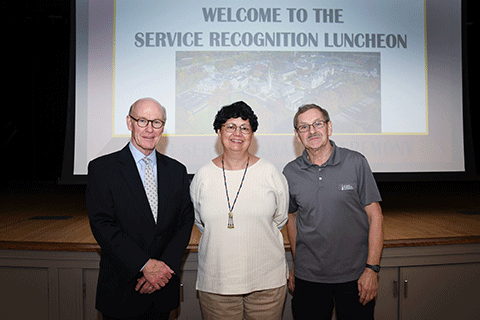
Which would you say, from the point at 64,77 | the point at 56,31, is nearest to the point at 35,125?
the point at 64,77

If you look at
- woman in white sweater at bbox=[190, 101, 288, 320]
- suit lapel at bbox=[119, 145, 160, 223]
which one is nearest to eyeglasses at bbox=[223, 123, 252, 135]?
woman in white sweater at bbox=[190, 101, 288, 320]

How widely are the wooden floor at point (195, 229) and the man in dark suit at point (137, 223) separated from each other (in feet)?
1.63

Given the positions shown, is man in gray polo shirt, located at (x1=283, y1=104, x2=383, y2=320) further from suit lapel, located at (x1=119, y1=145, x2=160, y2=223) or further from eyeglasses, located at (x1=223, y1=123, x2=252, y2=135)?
suit lapel, located at (x1=119, y1=145, x2=160, y2=223)

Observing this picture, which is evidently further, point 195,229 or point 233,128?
point 195,229

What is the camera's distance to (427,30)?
7.89ft

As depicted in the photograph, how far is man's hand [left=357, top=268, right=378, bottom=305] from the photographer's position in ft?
4.05

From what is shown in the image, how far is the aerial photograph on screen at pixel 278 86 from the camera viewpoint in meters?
2.32

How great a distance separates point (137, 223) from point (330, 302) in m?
0.88

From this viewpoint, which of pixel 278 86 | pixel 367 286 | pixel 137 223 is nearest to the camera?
pixel 137 223

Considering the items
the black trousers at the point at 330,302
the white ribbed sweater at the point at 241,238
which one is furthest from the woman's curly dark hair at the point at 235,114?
the black trousers at the point at 330,302

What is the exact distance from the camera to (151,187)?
120 centimetres

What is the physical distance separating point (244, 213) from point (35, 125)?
201 inches

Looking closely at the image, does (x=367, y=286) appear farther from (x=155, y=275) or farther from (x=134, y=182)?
(x=134, y=182)

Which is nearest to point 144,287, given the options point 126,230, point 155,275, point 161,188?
point 155,275
